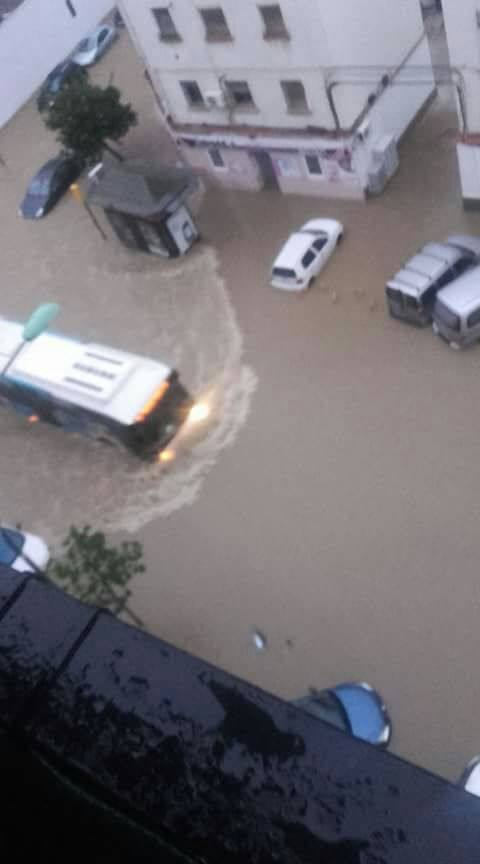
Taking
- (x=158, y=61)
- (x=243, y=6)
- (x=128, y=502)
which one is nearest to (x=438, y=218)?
(x=243, y=6)

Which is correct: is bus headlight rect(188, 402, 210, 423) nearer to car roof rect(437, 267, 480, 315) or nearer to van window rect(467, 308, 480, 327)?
car roof rect(437, 267, 480, 315)

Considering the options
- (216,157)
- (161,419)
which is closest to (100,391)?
(161,419)

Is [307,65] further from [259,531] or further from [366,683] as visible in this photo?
[366,683]

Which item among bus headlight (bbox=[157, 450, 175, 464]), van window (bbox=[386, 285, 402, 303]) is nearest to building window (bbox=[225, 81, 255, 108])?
van window (bbox=[386, 285, 402, 303])

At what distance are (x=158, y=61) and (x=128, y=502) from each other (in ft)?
32.7

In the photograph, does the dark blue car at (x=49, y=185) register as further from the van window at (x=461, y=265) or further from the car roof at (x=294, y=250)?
the van window at (x=461, y=265)

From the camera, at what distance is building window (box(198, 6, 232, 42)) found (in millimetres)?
15305

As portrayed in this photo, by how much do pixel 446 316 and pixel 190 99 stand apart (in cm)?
844

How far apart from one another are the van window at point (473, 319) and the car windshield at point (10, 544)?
8.19 m

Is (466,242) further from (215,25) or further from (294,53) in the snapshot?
(215,25)

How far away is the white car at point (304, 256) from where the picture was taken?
15.6m

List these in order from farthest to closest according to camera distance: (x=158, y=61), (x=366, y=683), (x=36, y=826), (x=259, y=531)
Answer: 1. (x=158, y=61)
2. (x=259, y=531)
3. (x=366, y=683)
4. (x=36, y=826)

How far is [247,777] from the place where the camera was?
59.3 inches

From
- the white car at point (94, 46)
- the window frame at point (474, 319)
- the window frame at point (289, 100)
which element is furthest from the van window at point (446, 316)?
the white car at point (94, 46)
